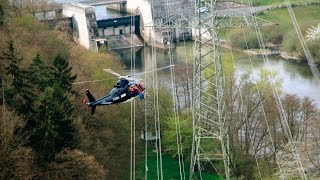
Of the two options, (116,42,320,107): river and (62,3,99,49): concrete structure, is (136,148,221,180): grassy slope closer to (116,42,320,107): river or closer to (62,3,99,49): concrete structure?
(116,42,320,107): river

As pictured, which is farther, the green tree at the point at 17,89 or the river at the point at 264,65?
the river at the point at 264,65

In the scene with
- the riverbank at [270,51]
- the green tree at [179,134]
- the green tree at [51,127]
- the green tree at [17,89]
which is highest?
the green tree at [17,89]

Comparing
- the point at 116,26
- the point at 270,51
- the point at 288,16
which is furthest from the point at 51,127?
the point at 288,16

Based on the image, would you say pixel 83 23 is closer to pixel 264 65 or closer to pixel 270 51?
pixel 270 51

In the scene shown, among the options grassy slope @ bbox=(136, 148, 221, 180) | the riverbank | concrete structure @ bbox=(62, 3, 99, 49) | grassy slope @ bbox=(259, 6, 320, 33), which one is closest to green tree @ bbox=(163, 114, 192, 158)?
grassy slope @ bbox=(136, 148, 221, 180)

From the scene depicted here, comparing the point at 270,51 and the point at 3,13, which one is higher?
the point at 3,13

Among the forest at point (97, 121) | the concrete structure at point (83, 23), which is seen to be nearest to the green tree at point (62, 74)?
the forest at point (97, 121)

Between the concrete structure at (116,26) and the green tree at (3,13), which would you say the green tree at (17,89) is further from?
the concrete structure at (116,26)
